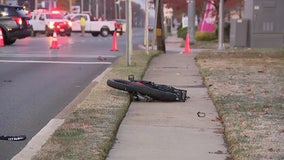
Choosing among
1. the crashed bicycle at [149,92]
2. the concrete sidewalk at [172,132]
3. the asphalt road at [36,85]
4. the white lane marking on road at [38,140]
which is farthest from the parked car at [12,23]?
the white lane marking on road at [38,140]

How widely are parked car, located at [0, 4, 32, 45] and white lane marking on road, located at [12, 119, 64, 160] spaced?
17.4 meters

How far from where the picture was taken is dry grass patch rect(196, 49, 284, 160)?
646 cm

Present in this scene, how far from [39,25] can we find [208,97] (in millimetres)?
35772

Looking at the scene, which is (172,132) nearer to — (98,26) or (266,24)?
(266,24)

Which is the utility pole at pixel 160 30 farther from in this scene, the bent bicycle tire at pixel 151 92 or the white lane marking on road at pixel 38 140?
the white lane marking on road at pixel 38 140

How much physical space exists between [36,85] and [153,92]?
3.62 metres

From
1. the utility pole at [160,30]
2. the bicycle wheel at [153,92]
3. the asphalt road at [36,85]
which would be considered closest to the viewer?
the asphalt road at [36,85]

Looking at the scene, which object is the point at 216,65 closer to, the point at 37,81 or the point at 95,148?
the point at 37,81

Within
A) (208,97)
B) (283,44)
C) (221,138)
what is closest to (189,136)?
(221,138)

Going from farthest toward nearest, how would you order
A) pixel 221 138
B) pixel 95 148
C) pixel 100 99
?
1. pixel 100 99
2. pixel 221 138
3. pixel 95 148

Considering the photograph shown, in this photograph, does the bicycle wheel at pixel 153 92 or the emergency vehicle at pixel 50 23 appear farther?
the emergency vehicle at pixel 50 23

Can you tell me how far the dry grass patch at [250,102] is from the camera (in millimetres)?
6464

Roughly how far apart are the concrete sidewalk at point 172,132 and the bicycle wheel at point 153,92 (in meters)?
0.10

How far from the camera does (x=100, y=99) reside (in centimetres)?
966
